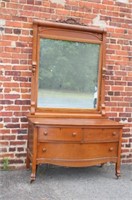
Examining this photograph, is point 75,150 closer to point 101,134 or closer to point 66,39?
point 101,134

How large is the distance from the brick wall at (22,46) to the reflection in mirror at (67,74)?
189 mm

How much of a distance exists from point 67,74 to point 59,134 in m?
0.95

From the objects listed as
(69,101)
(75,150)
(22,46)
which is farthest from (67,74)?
(75,150)

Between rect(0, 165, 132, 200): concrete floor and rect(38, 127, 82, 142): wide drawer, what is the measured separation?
519 mm

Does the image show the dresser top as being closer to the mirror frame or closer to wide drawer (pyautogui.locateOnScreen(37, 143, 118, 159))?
the mirror frame

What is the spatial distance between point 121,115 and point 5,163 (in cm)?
176

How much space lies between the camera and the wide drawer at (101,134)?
12.4 ft

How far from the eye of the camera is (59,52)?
13.8 feet

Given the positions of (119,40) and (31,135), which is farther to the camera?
(119,40)

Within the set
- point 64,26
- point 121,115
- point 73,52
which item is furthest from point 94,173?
point 64,26

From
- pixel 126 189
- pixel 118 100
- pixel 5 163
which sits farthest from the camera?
pixel 118 100

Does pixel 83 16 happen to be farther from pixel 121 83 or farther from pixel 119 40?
pixel 121 83

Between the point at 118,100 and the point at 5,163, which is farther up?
the point at 118,100

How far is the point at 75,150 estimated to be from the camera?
147 inches
